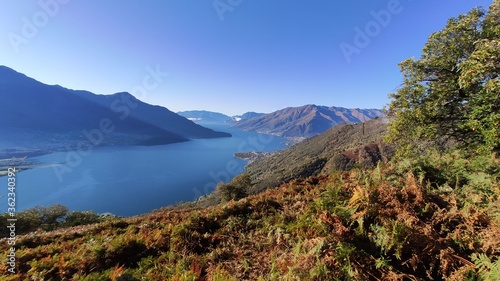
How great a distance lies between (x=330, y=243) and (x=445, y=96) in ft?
38.0

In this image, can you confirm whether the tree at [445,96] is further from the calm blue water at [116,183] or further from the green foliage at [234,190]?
the calm blue water at [116,183]

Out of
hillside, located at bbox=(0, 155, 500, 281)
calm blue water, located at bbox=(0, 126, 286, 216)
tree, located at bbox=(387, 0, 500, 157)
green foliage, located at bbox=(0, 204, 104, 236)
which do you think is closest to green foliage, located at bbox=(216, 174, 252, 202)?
green foliage, located at bbox=(0, 204, 104, 236)

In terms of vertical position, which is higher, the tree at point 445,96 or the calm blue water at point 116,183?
the tree at point 445,96

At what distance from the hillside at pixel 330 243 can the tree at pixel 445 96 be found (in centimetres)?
382

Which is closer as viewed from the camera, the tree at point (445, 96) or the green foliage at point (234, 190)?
the tree at point (445, 96)

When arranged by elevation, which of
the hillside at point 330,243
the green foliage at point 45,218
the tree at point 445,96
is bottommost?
the green foliage at point 45,218

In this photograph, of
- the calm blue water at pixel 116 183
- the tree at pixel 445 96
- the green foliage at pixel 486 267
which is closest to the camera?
the green foliage at pixel 486 267

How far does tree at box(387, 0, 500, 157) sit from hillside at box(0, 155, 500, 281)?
3.82 metres

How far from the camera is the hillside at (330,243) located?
4.01 meters

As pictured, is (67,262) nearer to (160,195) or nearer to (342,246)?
(342,246)

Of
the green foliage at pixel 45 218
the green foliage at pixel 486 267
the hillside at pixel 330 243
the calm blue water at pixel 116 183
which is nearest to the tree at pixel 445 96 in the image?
the hillside at pixel 330 243

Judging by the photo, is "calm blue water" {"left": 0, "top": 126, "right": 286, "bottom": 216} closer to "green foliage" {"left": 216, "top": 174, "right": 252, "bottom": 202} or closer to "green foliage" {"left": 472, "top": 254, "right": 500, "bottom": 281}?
"green foliage" {"left": 216, "top": 174, "right": 252, "bottom": 202}

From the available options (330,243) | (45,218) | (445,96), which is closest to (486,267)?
(330,243)

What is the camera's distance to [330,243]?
14.8ft
